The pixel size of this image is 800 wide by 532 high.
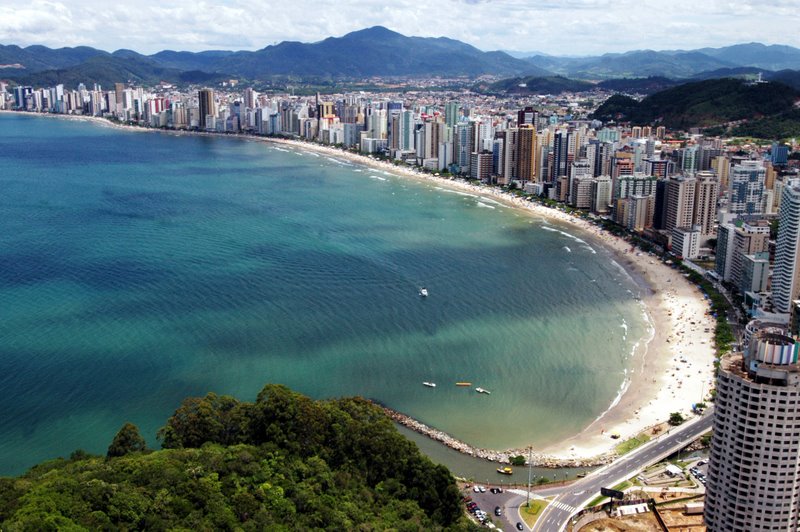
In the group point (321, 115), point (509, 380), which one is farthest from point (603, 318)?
point (321, 115)

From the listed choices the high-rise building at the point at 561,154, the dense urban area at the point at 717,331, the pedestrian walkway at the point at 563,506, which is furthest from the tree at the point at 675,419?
the high-rise building at the point at 561,154

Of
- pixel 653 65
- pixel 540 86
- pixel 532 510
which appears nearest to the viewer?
pixel 532 510

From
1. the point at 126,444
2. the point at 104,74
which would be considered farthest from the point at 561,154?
the point at 104,74

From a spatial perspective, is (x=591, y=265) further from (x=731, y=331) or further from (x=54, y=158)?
(x=54, y=158)

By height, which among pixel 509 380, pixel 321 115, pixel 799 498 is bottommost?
pixel 509 380

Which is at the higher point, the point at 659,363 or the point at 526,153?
the point at 526,153

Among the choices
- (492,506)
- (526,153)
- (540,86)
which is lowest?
(492,506)

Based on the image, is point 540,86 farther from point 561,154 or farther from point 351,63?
point 351,63
